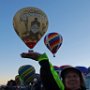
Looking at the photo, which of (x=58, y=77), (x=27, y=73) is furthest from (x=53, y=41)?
(x=58, y=77)

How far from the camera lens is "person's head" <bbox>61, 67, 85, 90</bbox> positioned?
10.9ft

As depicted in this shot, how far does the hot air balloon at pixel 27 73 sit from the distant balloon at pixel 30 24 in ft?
13.9

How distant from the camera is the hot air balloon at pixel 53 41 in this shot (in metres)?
26.7

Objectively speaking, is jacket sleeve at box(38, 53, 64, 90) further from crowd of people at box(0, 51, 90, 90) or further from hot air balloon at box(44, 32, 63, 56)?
hot air balloon at box(44, 32, 63, 56)

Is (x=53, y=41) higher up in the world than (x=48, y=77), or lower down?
lower down

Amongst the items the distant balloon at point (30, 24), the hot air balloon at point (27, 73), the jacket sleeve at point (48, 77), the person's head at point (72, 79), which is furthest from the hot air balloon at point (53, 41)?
the person's head at point (72, 79)

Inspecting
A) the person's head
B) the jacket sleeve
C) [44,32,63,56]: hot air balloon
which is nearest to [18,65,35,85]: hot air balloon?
[44,32,63,56]: hot air balloon

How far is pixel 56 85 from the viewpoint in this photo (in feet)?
11.6

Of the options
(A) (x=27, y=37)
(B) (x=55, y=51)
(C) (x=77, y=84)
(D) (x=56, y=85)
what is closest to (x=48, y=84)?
(D) (x=56, y=85)

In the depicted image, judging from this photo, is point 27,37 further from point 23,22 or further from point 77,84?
point 77,84

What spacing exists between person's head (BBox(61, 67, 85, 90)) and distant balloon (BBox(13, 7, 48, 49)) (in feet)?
59.8

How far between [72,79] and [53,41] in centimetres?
2353

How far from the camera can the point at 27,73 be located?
26.3 metres

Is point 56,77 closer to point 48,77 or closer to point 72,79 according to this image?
point 48,77
